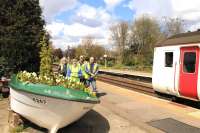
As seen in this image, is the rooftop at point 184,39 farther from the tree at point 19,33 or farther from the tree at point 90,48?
the tree at point 90,48

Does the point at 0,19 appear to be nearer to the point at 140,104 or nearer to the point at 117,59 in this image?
the point at 140,104

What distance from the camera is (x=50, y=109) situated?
7320mm

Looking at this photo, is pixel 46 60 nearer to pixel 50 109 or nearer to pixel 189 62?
pixel 50 109

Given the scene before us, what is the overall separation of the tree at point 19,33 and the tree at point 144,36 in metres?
51.6

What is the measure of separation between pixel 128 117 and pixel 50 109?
320cm

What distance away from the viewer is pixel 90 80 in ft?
42.7

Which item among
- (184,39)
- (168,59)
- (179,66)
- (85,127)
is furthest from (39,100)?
(168,59)

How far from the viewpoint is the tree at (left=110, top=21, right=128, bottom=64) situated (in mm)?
72431

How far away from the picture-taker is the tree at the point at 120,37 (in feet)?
238

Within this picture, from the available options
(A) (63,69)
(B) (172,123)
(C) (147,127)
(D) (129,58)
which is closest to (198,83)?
(B) (172,123)

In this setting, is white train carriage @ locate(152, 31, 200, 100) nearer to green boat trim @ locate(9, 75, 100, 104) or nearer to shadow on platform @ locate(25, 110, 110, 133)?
shadow on platform @ locate(25, 110, 110, 133)

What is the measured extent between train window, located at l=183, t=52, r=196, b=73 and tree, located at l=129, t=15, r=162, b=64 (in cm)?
5298

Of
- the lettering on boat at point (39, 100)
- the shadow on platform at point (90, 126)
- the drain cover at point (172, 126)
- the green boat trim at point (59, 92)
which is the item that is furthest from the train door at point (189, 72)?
the lettering on boat at point (39, 100)

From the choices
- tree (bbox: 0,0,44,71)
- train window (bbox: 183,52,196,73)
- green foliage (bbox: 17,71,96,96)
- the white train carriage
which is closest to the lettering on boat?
green foliage (bbox: 17,71,96,96)
